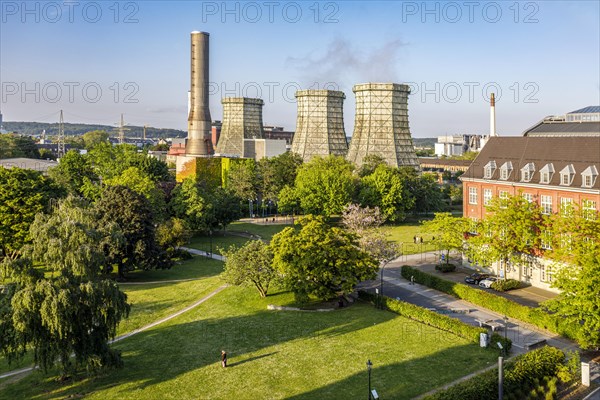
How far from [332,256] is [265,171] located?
50.0 metres

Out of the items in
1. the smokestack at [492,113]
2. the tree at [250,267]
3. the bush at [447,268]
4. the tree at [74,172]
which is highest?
the smokestack at [492,113]

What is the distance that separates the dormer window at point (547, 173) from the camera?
4456cm

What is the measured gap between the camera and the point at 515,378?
25.5 metres

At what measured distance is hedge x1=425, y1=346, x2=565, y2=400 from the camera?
23844 mm

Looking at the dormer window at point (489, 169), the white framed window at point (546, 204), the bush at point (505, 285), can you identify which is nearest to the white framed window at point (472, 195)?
the dormer window at point (489, 169)

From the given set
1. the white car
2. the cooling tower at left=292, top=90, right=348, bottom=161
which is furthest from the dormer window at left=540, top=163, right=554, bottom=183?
the cooling tower at left=292, top=90, right=348, bottom=161

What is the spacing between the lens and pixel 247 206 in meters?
88.4

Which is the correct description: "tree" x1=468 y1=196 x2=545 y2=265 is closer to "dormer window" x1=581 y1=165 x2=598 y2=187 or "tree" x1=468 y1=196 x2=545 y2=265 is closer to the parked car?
the parked car

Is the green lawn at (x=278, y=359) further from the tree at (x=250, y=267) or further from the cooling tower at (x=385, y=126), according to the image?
the cooling tower at (x=385, y=126)

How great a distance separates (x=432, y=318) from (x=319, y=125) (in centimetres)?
7841

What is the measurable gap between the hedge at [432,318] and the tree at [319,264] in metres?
2.66

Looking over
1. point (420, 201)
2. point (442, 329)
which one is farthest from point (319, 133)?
point (442, 329)

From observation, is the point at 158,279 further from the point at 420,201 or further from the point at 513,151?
the point at 420,201

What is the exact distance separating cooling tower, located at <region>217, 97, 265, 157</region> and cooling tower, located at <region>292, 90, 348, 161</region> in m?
22.0
